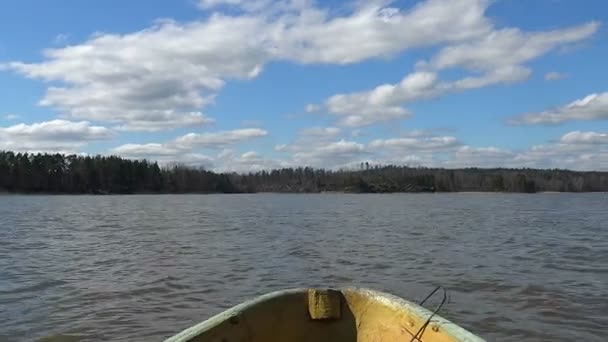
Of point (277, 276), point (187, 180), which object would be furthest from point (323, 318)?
point (187, 180)

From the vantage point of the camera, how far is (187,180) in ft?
572

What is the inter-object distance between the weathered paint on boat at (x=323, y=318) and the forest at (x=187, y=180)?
140352mm

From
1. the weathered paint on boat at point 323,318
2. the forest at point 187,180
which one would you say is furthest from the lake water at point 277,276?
the forest at point 187,180

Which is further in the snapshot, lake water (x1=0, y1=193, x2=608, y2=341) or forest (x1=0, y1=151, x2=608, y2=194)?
forest (x1=0, y1=151, x2=608, y2=194)

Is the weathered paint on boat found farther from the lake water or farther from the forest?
Answer: the forest

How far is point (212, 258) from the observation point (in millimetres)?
20859

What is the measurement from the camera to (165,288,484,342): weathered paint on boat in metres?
6.12

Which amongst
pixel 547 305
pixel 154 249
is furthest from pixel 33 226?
pixel 547 305

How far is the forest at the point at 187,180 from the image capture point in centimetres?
13738

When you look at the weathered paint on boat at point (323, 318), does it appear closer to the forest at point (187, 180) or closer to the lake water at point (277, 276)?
the lake water at point (277, 276)

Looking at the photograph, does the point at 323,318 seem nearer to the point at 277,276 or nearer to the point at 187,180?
the point at 277,276

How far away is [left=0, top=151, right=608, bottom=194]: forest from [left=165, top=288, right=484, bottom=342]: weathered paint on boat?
140 meters

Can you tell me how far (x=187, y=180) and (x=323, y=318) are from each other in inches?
6733

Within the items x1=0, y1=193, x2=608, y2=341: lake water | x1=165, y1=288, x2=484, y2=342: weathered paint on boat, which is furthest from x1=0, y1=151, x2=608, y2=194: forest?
x1=165, y1=288, x2=484, y2=342: weathered paint on boat
